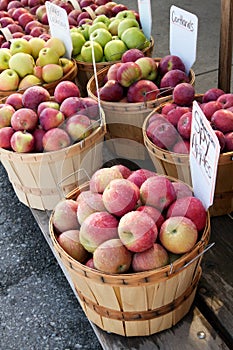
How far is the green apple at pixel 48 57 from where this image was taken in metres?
1.86

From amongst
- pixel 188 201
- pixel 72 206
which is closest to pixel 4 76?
pixel 72 206

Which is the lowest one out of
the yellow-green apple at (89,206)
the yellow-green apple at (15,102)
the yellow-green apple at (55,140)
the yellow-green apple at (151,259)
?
the yellow-green apple at (151,259)

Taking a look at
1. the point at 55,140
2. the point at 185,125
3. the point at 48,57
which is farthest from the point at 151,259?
the point at 48,57

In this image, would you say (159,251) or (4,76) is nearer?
(159,251)

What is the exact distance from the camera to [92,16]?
7.69 feet

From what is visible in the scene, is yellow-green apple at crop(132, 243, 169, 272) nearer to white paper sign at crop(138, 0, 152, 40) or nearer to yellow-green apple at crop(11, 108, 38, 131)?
yellow-green apple at crop(11, 108, 38, 131)

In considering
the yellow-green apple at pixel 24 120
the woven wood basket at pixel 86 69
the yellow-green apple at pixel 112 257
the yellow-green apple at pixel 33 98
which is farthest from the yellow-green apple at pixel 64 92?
the yellow-green apple at pixel 112 257

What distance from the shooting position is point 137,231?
0.94 meters

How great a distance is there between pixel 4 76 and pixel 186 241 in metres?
1.20

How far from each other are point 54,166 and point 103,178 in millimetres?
353

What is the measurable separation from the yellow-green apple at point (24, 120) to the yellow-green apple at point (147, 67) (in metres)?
0.48

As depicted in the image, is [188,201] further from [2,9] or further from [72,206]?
[2,9]

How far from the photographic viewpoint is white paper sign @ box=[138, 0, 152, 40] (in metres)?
1.93

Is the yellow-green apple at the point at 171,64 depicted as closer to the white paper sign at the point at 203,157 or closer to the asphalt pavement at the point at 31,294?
the white paper sign at the point at 203,157
